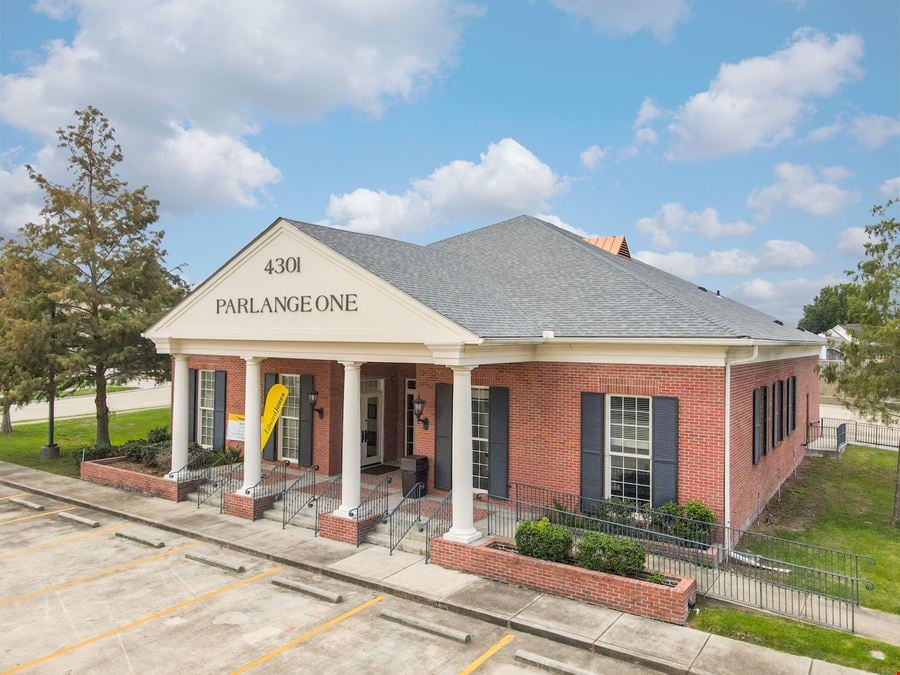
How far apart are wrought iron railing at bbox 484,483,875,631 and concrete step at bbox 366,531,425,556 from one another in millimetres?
1550

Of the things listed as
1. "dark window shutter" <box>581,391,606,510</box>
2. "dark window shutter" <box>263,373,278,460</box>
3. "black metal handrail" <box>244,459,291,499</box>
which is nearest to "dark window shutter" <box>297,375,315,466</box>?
"black metal handrail" <box>244,459,291,499</box>

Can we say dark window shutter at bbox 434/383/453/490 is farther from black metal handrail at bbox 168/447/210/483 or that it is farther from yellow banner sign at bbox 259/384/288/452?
black metal handrail at bbox 168/447/210/483

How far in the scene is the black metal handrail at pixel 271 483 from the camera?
53.0 ft

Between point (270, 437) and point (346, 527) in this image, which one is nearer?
point (346, 527)

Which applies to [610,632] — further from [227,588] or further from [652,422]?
[227,588]

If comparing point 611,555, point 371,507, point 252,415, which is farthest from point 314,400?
point 611,555

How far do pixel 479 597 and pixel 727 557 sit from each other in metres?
4.89

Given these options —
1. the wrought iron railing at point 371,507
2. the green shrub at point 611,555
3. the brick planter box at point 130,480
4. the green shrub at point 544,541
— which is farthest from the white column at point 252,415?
the green shrub at point 611,555

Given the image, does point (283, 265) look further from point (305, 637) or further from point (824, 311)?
point (824, 311)

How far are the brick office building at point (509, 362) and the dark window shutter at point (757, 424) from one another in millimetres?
71

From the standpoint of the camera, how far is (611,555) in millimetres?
10594

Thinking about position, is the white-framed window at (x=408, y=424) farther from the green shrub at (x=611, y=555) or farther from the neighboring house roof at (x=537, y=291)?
A: the green shrub at (x=611, y=555)

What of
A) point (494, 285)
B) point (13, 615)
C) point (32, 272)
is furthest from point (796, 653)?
point (32, 272)

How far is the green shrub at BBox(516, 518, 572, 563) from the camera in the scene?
11156mm
